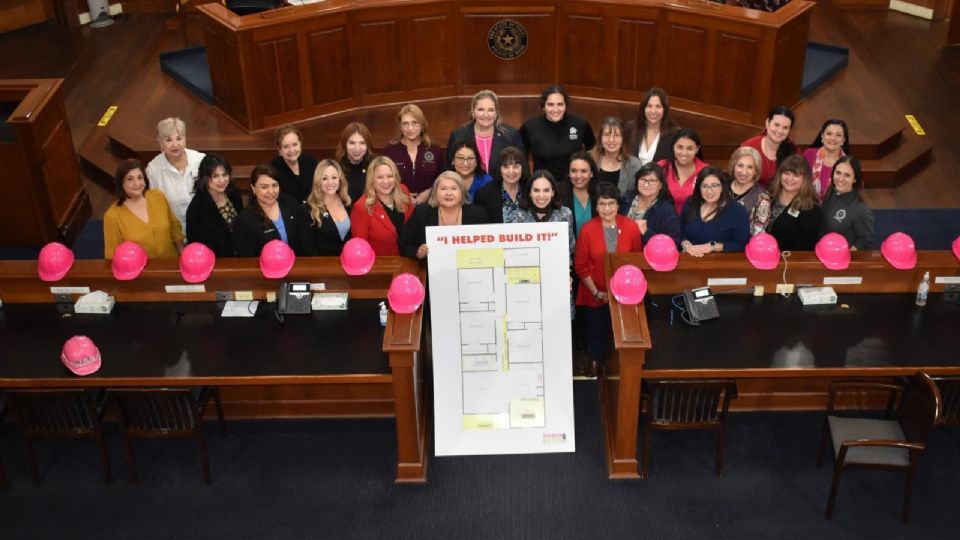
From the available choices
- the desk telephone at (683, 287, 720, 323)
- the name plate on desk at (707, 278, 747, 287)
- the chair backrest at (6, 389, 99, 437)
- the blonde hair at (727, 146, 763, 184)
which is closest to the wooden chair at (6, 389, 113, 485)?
the chair backrest at (6, 389, 99, 437)

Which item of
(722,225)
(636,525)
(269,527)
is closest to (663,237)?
(722,225)

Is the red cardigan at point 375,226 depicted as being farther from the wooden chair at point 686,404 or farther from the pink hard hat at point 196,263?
the wooden chair at point 686,404

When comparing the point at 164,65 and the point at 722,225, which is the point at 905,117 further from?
the point at 164,65

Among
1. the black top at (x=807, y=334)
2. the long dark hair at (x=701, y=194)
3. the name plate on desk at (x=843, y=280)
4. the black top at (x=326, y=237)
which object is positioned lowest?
the black top at (x=807, y=334)

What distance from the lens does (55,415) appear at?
5539 millimetres

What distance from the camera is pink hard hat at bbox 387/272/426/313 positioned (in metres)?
5.52

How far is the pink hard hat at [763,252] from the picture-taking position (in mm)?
5789

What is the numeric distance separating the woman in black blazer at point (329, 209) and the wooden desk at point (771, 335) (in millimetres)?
1590

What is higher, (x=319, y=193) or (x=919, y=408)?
(x=319, y=193)

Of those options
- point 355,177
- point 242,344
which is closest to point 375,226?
point 355,177

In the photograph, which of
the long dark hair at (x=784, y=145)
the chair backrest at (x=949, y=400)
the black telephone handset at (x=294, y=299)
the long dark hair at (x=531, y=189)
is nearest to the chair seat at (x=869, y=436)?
the chair backrest at (x=949, y=400)

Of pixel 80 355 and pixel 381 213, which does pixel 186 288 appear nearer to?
pixel 80 355

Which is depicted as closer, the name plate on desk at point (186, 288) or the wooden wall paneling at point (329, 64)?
the name plate on desk at point (186, 288)

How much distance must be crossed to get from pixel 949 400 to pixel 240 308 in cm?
382
